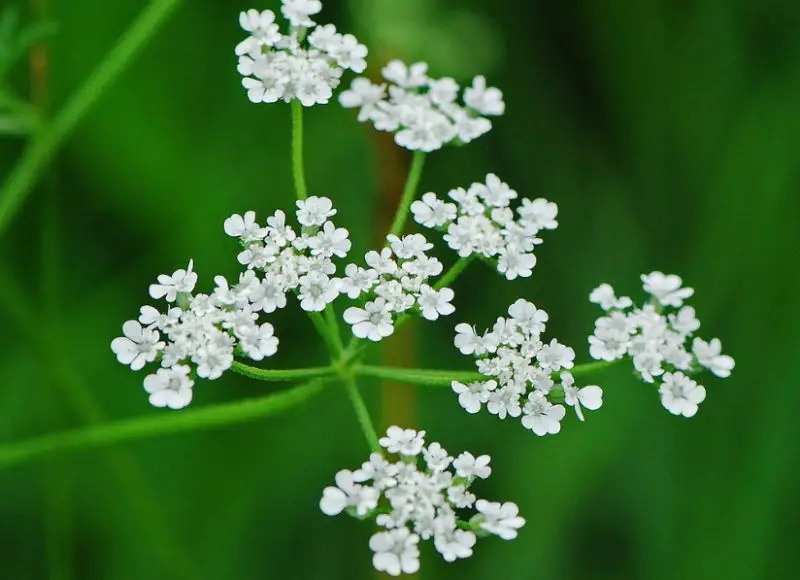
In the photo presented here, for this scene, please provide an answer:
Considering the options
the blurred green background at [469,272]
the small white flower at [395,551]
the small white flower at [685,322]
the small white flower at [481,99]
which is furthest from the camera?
the blurred green background at [469,272]

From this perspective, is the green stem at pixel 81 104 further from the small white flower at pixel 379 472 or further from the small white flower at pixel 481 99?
→ the small white flower at pixel 379 472

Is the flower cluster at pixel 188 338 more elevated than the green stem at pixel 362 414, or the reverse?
the flower cluster at pixel 188 338

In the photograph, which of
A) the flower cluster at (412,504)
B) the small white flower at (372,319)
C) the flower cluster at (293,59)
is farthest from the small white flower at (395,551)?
the flower cluster at (293,59)

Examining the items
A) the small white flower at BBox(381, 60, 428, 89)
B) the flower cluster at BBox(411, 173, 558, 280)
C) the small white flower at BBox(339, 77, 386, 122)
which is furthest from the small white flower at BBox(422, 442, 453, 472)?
the small white flower at BBox(381, 60, 428, 89)

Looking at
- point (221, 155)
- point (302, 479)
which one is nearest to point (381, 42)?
point (221, 155)

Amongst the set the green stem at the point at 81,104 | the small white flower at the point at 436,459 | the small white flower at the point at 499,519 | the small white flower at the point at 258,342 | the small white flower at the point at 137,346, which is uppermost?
the green stem at the point at 81,104

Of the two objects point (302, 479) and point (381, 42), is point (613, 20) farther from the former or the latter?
point (302, 479)

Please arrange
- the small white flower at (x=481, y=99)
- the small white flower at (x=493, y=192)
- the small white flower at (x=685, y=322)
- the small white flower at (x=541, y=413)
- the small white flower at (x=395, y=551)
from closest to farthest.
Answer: the small white flower at (x=395, y=551)
the small white flower at (x=541, y=413)
the small white flower at (x=685, y=322)
the small white flower at (x=493, y=192)
the small white flower at (x=481, y=99)

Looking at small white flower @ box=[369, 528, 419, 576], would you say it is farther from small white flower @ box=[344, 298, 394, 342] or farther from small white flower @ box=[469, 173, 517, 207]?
small white flower @ box=[469, 173, 517, 207]
